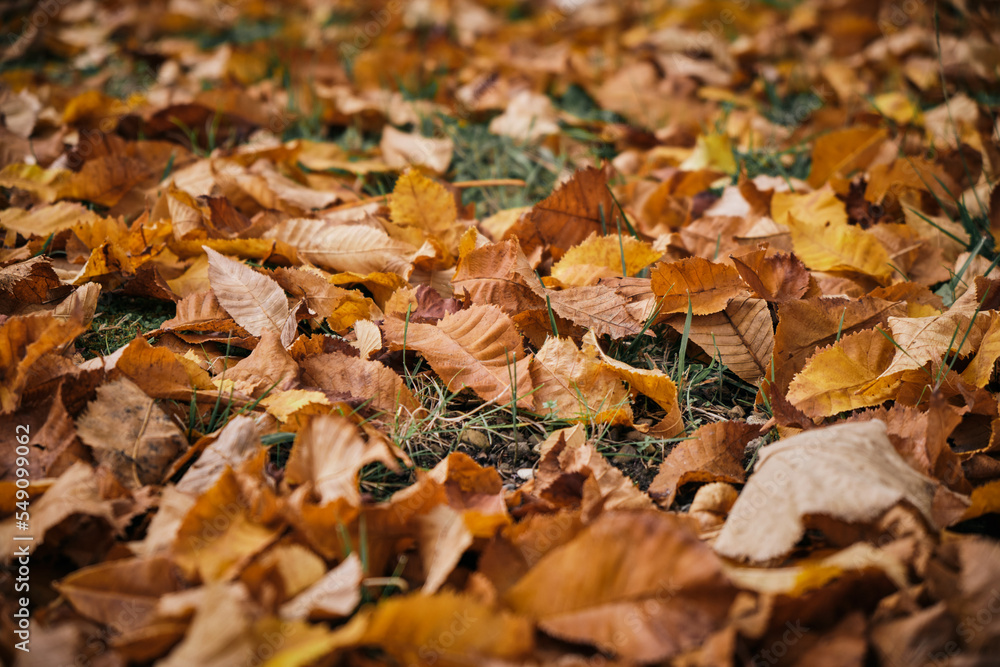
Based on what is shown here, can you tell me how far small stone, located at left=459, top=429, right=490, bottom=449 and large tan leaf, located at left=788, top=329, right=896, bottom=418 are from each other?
54cm

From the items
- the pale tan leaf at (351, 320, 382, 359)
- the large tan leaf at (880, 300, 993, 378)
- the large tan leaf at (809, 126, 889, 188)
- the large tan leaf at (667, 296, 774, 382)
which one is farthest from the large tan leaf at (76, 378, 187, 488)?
the large tan leaf at (809, 126, 889, 188)

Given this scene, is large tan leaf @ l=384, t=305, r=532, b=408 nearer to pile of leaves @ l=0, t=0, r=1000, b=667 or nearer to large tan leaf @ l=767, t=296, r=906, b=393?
pile of leaves @ l=0, t=0, r=1000, b=667

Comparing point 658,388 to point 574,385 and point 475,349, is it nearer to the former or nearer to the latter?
point 574,385

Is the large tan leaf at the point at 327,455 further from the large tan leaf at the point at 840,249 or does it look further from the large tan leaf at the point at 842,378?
the large tan leaf at the point at 840,249

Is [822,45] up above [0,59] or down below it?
above

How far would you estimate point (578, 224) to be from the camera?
1.60 m

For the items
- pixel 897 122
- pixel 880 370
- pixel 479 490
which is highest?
pixel 897 122

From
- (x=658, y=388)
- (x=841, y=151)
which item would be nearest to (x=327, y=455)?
(x=658, y=388)

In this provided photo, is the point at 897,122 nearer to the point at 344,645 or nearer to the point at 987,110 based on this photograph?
the point at 987,110

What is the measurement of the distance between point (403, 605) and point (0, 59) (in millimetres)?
3399

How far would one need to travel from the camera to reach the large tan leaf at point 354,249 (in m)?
1.49

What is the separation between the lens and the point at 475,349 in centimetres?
126

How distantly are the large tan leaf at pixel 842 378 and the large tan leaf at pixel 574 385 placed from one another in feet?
1.02

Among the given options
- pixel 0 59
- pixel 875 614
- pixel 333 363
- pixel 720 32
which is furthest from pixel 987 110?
pixel 0 59
